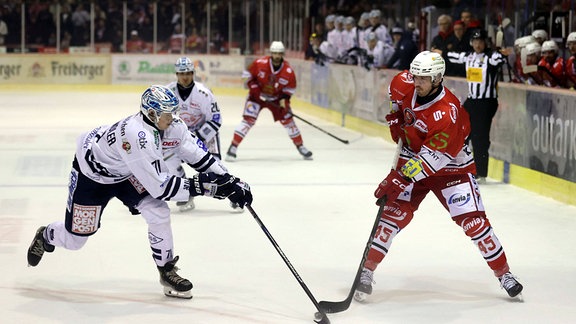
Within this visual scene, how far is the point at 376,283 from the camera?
5766 millimetres

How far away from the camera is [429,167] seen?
201 inches

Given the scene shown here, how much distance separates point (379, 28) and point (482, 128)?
239 inches

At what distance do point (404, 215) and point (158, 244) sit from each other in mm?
1245

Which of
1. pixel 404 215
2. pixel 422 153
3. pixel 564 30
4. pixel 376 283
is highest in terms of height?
pixel 564 30

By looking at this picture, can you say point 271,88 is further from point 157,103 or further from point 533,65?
point 157,103

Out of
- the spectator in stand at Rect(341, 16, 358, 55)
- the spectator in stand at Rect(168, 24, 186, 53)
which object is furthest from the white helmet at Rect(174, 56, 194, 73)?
the spectator in stand at Rect(168, 24, 186, 53)

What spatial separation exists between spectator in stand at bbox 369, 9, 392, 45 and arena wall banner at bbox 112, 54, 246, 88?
7765mm

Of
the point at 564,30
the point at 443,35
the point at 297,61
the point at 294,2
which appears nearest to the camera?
the point at 564,30

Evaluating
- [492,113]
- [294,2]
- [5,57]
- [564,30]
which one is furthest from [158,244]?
[5,57]

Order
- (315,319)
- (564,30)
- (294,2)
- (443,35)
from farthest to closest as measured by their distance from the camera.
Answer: (294,2) < (443,35) < (564,30) < (315,319)

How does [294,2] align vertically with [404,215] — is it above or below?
above

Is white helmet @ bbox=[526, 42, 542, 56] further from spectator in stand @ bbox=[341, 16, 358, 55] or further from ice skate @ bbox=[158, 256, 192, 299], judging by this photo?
spectator in stand @ bbox=[341, 16, 358, 55]

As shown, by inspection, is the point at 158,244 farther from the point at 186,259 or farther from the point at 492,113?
the point at 492,113

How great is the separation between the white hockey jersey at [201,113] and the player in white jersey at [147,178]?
3052mm
